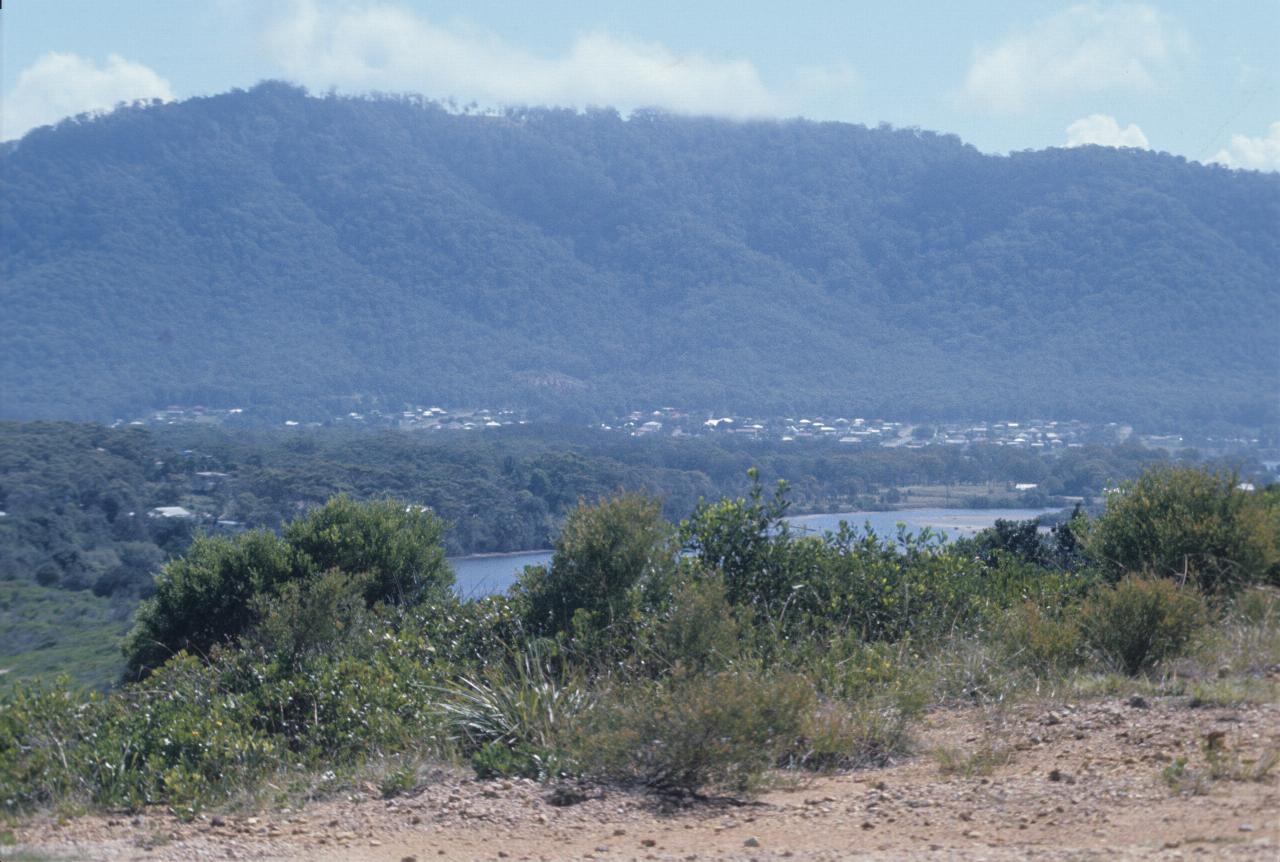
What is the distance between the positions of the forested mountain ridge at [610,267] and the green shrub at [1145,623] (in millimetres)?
48776

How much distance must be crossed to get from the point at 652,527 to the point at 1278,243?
67150 mm

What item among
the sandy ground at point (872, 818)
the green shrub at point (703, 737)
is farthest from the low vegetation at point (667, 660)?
the sandy ground at point (872, 818)

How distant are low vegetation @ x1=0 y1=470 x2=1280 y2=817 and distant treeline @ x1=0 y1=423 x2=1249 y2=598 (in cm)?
1526

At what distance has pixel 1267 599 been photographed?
892 centimetres

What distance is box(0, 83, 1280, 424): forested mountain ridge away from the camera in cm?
7425

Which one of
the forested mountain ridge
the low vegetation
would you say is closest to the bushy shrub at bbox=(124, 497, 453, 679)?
the low vegetation

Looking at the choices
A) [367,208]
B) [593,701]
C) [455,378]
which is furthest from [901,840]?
[367,208]

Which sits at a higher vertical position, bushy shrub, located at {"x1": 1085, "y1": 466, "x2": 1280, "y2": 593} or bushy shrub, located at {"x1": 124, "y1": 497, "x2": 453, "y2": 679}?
bushy shrub, located at {"x1": 1085, "y1": 466, "x2": 1280, "y2": 593}

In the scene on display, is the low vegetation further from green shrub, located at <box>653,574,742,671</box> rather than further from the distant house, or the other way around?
the distant house

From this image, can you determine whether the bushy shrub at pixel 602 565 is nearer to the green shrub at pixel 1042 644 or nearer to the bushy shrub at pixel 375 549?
the green shrub at pixel 1042 644

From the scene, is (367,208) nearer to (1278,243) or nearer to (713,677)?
(1278,243)

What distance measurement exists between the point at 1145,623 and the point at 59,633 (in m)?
22.2

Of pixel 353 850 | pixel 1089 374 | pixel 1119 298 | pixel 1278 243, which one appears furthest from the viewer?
pixel 1119 298

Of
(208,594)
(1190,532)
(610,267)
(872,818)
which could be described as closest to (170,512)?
(208,594)
